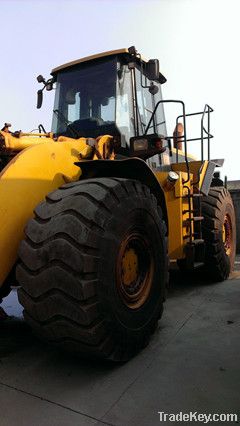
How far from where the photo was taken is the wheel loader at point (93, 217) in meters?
2.40

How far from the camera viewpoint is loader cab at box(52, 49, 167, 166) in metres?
4.11

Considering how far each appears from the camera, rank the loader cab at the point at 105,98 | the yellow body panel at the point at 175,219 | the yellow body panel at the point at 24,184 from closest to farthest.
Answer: the yellow body panel at the point at 24,184, the loader cab at the point at 105,98, the yellow body panel at the point at 175,219

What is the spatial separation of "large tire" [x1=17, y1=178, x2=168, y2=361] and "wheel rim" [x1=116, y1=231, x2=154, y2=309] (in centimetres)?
2

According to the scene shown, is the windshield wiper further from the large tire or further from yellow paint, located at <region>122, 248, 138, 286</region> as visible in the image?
yellow paint, located at <region>122, 248, 138, 286</region>

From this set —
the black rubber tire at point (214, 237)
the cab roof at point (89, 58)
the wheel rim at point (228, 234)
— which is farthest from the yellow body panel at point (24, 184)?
the wheel rim at point (228, 234)

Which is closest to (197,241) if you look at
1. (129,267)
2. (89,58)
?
(129,267)

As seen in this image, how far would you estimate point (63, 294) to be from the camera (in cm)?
237

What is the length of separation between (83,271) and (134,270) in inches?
31.3

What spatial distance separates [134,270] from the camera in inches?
122

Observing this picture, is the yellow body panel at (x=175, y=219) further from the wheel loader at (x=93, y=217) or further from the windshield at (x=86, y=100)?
the windshield at (x=86, y=100)

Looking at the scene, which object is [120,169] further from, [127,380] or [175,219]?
[127,380]

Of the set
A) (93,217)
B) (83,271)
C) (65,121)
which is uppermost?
(65,121)

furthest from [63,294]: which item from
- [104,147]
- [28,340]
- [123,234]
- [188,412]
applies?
[104,147]

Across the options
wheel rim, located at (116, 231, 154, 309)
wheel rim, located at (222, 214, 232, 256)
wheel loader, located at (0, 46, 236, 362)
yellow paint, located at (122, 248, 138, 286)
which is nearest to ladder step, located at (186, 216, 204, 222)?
wheel loader, located at (0, 46, 236, 362)
